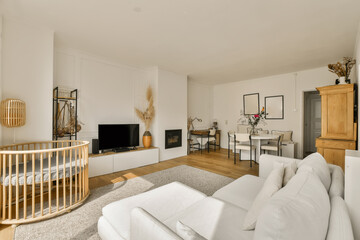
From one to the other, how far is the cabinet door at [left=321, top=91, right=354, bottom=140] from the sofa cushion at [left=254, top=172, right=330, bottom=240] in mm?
2855

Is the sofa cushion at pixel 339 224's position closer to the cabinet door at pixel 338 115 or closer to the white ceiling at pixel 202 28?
the white ceiling at pixel 202 28

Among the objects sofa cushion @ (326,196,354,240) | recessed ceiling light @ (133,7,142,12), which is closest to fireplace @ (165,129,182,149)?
recessed ceiling light @ (133,7,142,12)

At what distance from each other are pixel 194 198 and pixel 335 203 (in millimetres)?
1055

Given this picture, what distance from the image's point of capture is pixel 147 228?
0.97m

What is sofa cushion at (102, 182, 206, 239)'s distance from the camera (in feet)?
4.50

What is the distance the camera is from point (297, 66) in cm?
457

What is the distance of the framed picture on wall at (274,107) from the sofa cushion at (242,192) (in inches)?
154

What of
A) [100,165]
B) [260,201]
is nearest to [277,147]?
[260,201]

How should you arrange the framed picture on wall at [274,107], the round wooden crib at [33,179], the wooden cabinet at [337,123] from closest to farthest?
the round wooden crib at [33,179] → the wooden cabinet at [337,123] → the framed picture on wall at [274,107]

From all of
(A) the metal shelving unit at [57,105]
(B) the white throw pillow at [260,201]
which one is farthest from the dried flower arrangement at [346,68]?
(A) the metal shelving unit at [57,105]

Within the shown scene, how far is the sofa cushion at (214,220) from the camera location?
43.4 inches

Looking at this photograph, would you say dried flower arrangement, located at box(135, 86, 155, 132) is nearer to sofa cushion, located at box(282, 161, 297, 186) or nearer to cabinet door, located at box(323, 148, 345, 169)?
sofa cushion, located at box(282, 161, 297, 186)

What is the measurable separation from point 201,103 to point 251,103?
1848 mm

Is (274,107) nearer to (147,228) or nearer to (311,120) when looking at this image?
(311,120)
